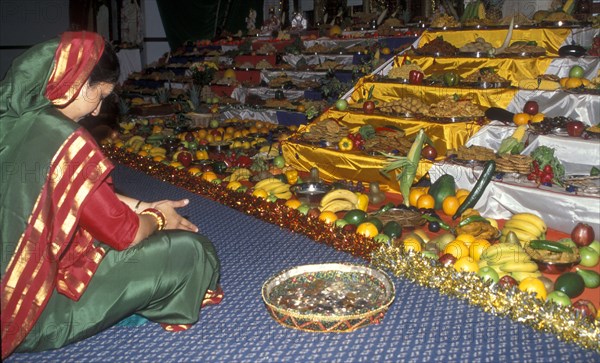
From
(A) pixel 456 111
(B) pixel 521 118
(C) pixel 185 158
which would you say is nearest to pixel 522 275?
(B) pixel 521 118

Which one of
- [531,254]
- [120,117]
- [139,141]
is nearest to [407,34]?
[139,141]

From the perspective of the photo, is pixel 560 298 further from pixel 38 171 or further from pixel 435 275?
pixel 38 171

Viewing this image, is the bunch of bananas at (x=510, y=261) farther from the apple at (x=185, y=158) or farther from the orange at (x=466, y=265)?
the apple at (x=185, y=158)

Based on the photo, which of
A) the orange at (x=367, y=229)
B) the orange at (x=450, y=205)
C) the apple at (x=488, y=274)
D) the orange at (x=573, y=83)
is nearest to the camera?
the apple at (x=488, y=274)

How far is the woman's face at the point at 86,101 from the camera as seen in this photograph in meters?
2.10

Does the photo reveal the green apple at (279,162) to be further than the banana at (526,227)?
Yes

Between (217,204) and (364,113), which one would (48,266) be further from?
(364,113)

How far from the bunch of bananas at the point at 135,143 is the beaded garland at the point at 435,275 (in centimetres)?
256

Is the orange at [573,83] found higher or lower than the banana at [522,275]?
higher

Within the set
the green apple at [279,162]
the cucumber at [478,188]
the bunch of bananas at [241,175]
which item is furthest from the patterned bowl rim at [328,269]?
the green apple at [279,162]

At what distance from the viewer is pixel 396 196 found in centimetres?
475

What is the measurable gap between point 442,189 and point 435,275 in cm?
145

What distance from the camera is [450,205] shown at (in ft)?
13.4

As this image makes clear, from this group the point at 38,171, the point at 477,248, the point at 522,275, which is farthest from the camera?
the point at 477,248
